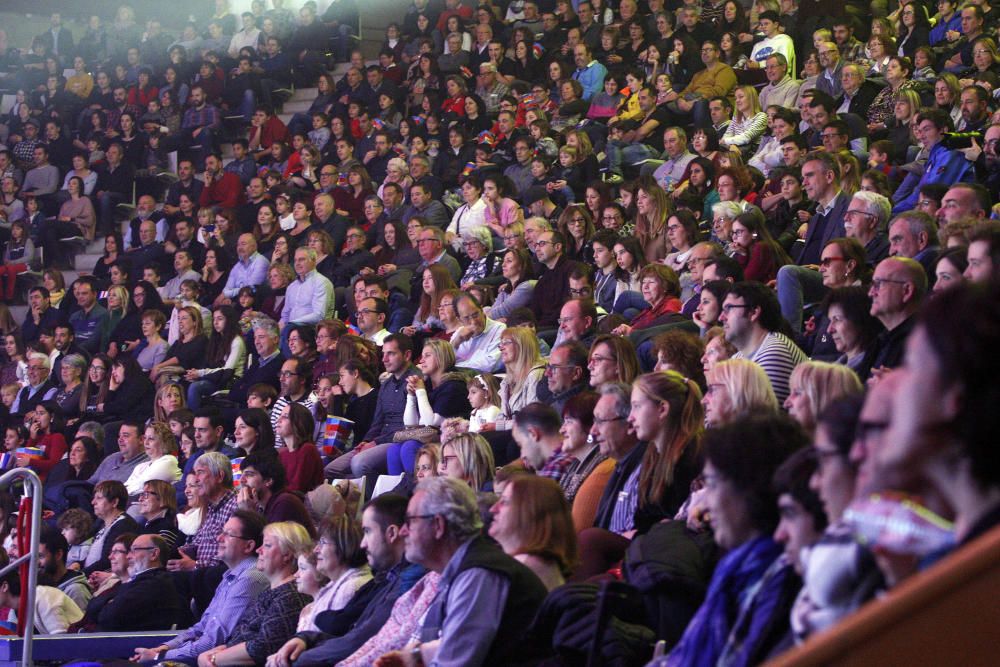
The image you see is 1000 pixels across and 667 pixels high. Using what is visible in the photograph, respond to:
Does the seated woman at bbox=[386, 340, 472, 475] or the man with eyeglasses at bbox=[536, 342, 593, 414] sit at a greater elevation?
the man with eyeglasses at bbox=[536, 342, 593, 414]

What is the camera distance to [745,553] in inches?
84.0


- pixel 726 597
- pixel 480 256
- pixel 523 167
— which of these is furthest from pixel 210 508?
pixel 726 597

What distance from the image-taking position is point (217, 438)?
7398 mm

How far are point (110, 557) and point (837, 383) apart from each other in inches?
163

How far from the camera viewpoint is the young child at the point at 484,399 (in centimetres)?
620

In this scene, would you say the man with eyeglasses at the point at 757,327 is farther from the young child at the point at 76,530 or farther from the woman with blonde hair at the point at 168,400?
the woman with blonde hair at the point at 168,400

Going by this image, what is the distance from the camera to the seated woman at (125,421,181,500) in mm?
7527

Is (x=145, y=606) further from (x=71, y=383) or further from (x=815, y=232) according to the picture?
(x=71, y=383)

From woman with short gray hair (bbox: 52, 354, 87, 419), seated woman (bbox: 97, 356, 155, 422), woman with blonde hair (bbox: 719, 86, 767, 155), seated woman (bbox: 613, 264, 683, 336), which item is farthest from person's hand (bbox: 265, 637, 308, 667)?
woman with blonde hair (bbox: 719, 86, 767, 155)

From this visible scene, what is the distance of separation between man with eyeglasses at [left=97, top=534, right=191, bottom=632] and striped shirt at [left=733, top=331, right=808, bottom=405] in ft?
8.94

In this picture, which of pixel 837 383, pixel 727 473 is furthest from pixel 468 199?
pixel 727 473

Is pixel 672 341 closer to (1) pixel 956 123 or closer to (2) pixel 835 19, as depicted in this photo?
(1) pixel 956 123

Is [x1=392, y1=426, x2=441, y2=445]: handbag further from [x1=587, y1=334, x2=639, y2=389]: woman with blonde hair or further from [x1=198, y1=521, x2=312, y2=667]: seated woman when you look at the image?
[x1=587, y1=334, x2=639, y2=389]: woman with blonde hair

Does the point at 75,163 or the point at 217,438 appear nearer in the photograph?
the point at 217,438
